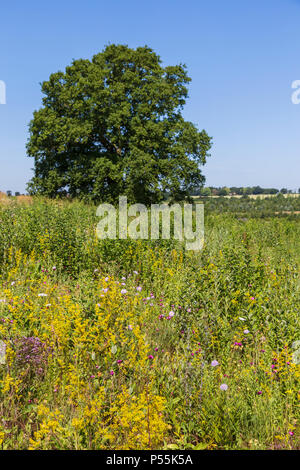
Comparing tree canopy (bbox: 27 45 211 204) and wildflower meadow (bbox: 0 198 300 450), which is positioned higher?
tree canopy (bbox: 27 45 211 204)

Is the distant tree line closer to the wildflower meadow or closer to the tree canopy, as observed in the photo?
the tree canopy

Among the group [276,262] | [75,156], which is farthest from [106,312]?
[75,156]

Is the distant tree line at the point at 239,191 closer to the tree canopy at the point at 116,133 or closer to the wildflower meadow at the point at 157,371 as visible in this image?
the tree canopy at the point at 116,133

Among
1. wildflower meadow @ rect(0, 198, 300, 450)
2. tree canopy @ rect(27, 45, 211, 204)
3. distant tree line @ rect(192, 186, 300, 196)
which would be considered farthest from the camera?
distant tree line @ rect(192, 186, 300, 196)

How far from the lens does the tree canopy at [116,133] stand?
66.4ft

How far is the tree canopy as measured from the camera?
66.4 feet

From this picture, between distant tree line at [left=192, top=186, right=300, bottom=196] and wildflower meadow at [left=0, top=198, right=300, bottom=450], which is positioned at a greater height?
distant tree line at [left=192, top=186, right=300, bottom=196]

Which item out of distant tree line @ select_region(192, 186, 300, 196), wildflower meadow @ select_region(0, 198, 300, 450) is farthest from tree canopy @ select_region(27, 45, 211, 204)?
distant tree line @ select_region(192, 186, 300, 196)

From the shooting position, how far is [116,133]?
2172 centimetres

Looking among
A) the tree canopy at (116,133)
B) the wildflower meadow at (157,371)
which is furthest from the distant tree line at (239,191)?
the wildflower meadow at (157,371)

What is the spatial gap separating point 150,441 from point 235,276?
2892 mm

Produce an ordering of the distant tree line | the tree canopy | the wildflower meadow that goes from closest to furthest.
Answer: the wildflower meadow → the tree canopy → the distant tree line

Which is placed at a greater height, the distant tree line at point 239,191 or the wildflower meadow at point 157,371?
the distant tree line at point 239,191

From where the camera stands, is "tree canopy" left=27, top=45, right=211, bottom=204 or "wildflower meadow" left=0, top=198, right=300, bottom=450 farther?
"tree canopy" left=27, top=45, right=211, bottom=204
